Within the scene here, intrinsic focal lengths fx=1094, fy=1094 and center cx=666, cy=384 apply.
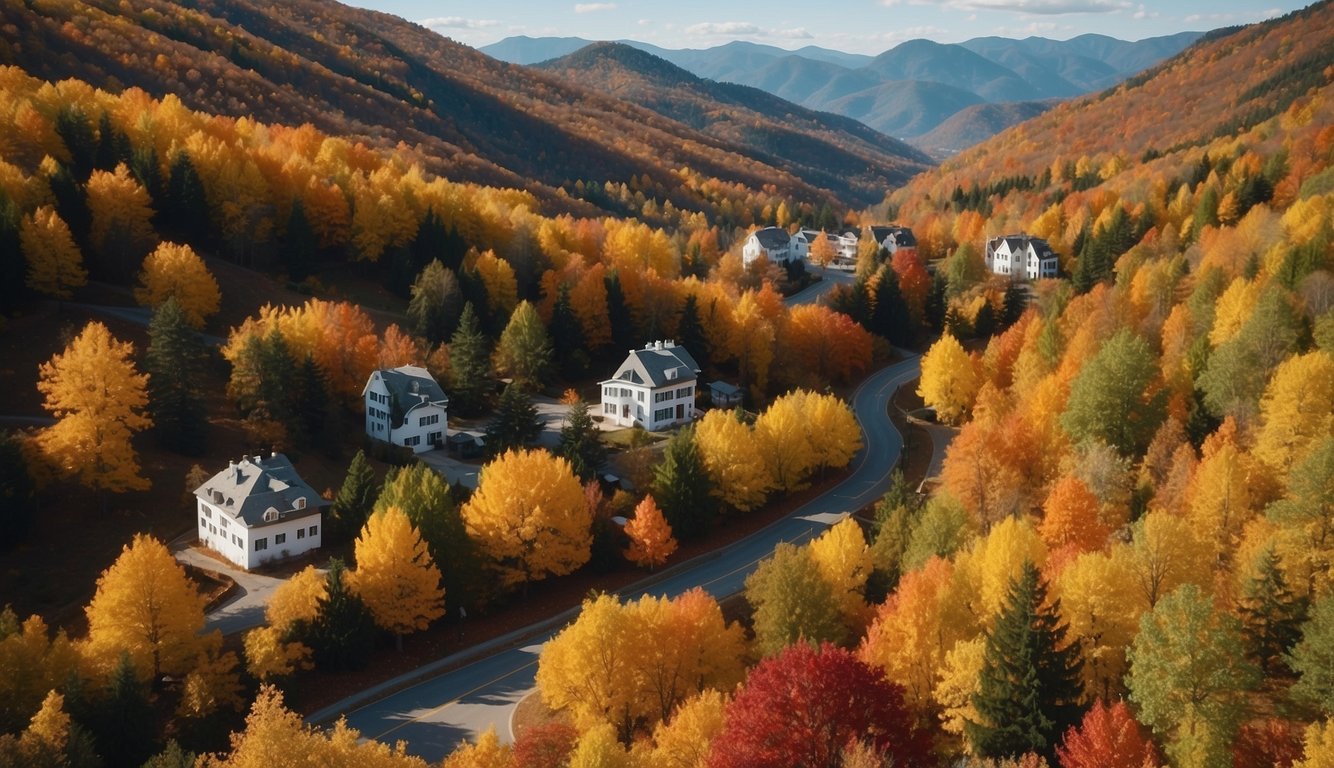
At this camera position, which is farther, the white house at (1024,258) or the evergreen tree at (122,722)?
the white house at (1024,258)

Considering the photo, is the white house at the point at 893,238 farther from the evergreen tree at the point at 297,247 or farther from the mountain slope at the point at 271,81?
the evergreen tree at the point at 297,247

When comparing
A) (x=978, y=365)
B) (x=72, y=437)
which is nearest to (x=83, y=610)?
(x=72, y=437)

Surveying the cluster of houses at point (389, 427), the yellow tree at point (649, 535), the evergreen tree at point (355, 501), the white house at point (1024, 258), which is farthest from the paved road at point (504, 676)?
the white house at point (1024, 258)

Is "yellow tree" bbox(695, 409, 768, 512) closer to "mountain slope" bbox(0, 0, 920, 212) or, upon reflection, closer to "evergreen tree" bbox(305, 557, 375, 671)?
"evergreen tree" bbox(305, 557, 375, 671)

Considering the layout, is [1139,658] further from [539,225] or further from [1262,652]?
[539,225]

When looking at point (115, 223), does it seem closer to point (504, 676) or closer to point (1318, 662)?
point (504, 676)

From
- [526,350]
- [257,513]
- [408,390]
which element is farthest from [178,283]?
[257,513]
